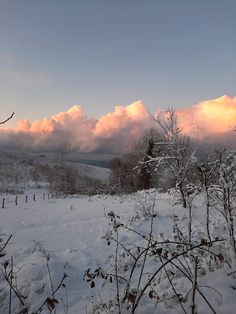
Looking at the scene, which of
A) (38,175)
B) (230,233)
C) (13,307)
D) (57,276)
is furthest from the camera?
(38,175)

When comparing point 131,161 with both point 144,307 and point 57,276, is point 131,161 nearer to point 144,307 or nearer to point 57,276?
point 57,276

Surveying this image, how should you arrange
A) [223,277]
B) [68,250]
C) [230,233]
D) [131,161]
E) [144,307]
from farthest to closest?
[131,161]
[68,250]
[230,233]
[223,277]
[144,307]

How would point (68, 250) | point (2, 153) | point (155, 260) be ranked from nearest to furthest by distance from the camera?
point (155, 260) < point (68, 250) < point (2, 153)

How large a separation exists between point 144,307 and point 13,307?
3.23m

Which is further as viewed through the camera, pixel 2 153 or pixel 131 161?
pixel 2 153

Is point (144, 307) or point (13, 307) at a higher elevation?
point (144, 307)

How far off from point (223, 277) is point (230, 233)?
2.90 ft

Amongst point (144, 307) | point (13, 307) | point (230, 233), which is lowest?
point (13, 307)

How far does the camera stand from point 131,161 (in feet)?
169

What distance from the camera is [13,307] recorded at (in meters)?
5.76

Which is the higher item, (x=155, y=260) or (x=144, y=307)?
(x=144, y=307)

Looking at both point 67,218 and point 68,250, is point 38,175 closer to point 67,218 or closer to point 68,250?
point 67,218

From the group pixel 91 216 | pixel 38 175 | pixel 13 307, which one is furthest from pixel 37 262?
pixel 38 175

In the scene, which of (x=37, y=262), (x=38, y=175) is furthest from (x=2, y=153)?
(x=37, y=262)
